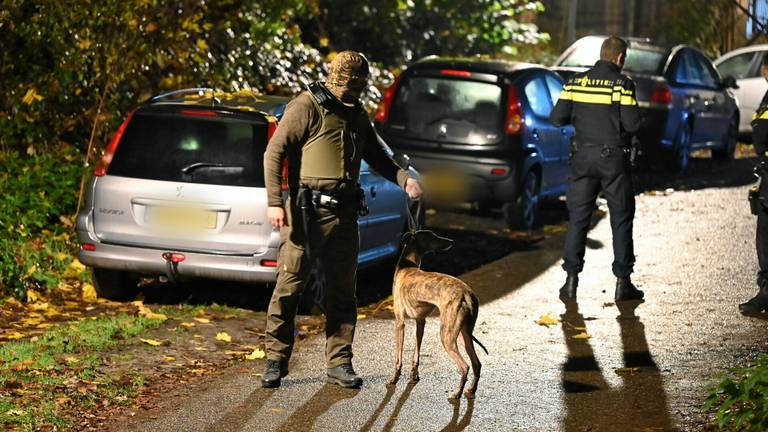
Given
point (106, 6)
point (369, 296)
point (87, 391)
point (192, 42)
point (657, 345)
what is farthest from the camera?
point (192, 42)

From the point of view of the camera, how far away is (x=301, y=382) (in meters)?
7.96

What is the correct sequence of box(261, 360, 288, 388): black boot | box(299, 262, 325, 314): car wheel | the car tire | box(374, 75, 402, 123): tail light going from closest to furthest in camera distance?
1. box(261, 360, 288, 388): black boot
2. box(299, 262, 325, 314): car wheel
3. box(374, 75, 402, 123): tail light
4. the car tire

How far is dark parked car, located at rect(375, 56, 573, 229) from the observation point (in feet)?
44.5

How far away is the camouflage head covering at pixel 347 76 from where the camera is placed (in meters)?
7.47

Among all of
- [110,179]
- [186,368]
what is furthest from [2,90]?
[186,368]

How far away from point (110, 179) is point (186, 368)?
1973 millimetres

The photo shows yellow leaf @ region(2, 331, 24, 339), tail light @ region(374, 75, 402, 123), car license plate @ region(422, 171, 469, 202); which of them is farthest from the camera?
tail light @ region(374, 75, 402, 123)

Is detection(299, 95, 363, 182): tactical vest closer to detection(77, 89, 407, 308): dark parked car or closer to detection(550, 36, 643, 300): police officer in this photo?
detection(77, 89, 407, 308): dark parked car

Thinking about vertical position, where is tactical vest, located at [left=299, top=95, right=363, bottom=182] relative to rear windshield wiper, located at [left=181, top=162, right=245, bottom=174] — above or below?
above

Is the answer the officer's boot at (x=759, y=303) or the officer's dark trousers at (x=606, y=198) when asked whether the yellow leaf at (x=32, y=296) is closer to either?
the officer's dark trousers at (x=606, y=198)

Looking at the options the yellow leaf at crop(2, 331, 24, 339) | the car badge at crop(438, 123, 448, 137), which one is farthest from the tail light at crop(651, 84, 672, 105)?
the yellow leaf at crop(2, 331, 24, 339)

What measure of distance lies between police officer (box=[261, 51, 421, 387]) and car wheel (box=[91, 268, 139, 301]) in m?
2.84

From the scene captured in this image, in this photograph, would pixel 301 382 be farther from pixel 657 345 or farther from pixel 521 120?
pixel 521 120

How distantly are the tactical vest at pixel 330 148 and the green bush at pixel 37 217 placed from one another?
361cm
